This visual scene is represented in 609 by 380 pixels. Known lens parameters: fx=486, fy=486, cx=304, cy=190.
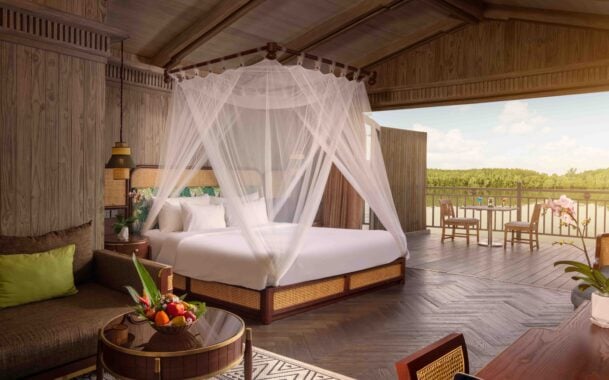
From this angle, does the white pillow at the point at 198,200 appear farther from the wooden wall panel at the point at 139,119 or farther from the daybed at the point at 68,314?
the daybed at the point at 68,314

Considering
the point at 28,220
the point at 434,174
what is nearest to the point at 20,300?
the point at 28,220

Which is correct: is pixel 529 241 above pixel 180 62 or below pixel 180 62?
below

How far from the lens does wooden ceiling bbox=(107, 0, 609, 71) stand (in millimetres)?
5475

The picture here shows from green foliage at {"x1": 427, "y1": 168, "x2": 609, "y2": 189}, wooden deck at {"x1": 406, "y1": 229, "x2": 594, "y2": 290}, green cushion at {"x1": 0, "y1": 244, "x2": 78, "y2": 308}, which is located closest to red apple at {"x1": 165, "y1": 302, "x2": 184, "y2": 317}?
green cushion at {"x1": 0, "y1": 244, "x2": 78, "y2": 308}

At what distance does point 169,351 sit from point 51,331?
81cm

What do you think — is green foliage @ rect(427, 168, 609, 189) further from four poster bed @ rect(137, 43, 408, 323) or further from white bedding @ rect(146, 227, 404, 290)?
four poster bed @ rect(137, 43, 408, 323)

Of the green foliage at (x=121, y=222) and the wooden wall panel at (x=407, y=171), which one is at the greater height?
the wooden wall panel at (x=407, y=171)

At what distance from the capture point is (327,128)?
4.59 m

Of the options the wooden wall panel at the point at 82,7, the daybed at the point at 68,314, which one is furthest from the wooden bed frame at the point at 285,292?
the wooden wall panel at the point at 82,7

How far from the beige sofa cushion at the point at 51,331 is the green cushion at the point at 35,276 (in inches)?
2.4

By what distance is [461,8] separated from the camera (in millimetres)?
6469

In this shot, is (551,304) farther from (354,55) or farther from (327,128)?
(354,55)

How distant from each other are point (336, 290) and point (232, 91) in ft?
7.18

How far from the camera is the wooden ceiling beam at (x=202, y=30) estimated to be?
5.34 meters
